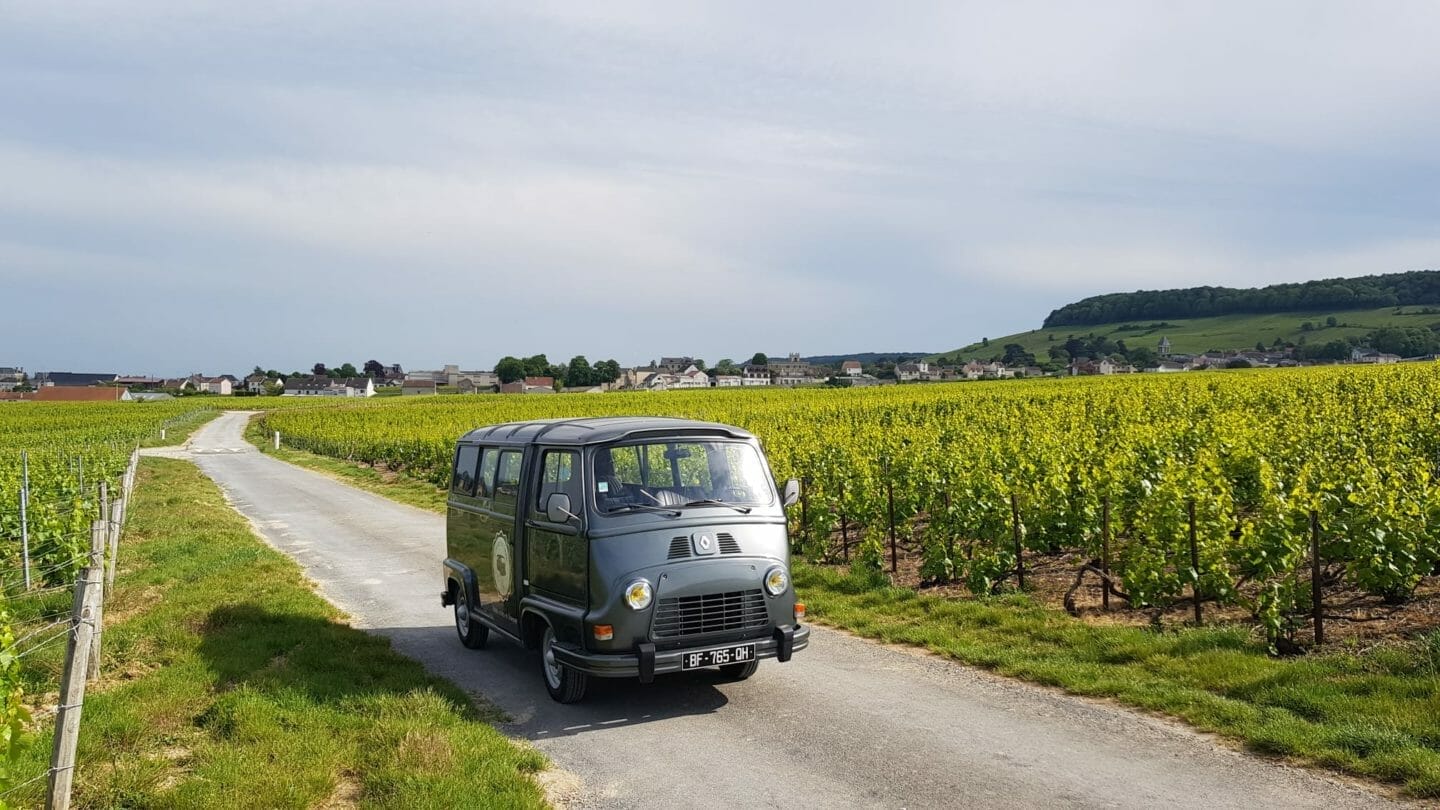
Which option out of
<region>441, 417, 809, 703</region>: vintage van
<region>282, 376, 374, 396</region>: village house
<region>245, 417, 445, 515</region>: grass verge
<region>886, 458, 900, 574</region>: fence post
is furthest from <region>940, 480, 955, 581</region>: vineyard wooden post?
<region>282, 376, 374, 396</region>: village house

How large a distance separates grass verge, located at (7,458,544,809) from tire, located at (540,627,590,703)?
2.29 ft

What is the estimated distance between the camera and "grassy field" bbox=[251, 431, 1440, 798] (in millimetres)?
6727

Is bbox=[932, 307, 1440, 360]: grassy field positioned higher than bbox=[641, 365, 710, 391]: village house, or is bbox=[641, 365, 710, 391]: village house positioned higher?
bbox=[932, 307, 1440, 360]: grassy field

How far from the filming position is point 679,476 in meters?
8.84

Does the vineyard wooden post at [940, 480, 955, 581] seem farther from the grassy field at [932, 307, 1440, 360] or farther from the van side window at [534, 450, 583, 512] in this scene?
the grassy field at [932, 307, 1440, 360]

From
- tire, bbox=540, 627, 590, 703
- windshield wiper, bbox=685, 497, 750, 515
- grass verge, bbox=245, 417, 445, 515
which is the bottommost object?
grass verge, bbox=245, 417, 445, 515

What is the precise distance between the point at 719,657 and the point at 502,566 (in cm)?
287

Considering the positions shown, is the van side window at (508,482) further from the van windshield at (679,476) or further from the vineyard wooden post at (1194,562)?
the vineyard wooden post at (1194,562)

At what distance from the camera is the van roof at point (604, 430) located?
8711 mm

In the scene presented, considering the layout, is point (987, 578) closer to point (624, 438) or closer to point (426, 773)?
point (624, 438)

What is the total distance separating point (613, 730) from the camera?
25.7 ft

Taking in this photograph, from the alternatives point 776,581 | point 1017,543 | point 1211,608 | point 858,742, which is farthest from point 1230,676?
point 1017,543

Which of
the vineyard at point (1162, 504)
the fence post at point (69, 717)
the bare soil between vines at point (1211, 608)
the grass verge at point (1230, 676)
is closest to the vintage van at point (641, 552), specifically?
the grass verge at point (1230, 676)

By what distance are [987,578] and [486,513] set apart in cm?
667
